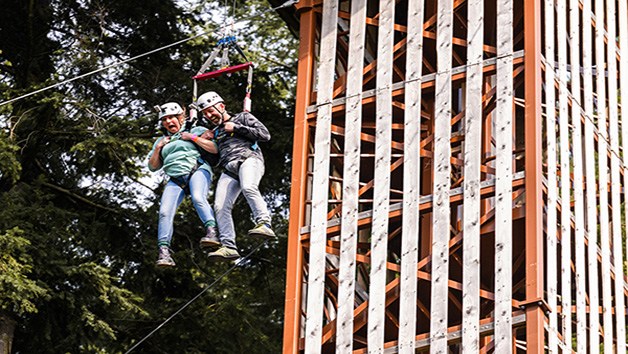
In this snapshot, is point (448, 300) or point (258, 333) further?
point (258, 333)

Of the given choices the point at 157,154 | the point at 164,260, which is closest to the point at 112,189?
the point at 157,154

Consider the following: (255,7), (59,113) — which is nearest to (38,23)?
(59,113)

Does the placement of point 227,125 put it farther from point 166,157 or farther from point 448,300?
point 448,300

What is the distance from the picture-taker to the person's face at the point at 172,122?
11.7 metres

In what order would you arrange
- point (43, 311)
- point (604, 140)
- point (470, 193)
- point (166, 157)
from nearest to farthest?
point (470, 193)
point (166, 157)
point (604, 140)
point (43, 311)

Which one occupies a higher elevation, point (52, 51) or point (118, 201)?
point (52, 51)

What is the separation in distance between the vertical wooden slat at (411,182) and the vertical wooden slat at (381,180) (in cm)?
19

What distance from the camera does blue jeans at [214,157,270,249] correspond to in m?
11.2

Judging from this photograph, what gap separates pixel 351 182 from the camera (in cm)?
1151

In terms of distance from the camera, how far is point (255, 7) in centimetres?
2322

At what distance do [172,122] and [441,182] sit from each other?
108 inches

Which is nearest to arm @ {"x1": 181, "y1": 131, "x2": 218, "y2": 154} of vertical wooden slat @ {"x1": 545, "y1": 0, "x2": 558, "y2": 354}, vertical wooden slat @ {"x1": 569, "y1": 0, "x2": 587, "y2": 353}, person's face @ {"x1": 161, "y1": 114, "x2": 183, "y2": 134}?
person's face @ {"x1": 161, "y1": 114, "x2": 183, "y2": 134}

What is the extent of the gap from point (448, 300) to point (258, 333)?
25.1 ft

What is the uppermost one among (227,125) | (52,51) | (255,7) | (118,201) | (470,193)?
(255,7)
